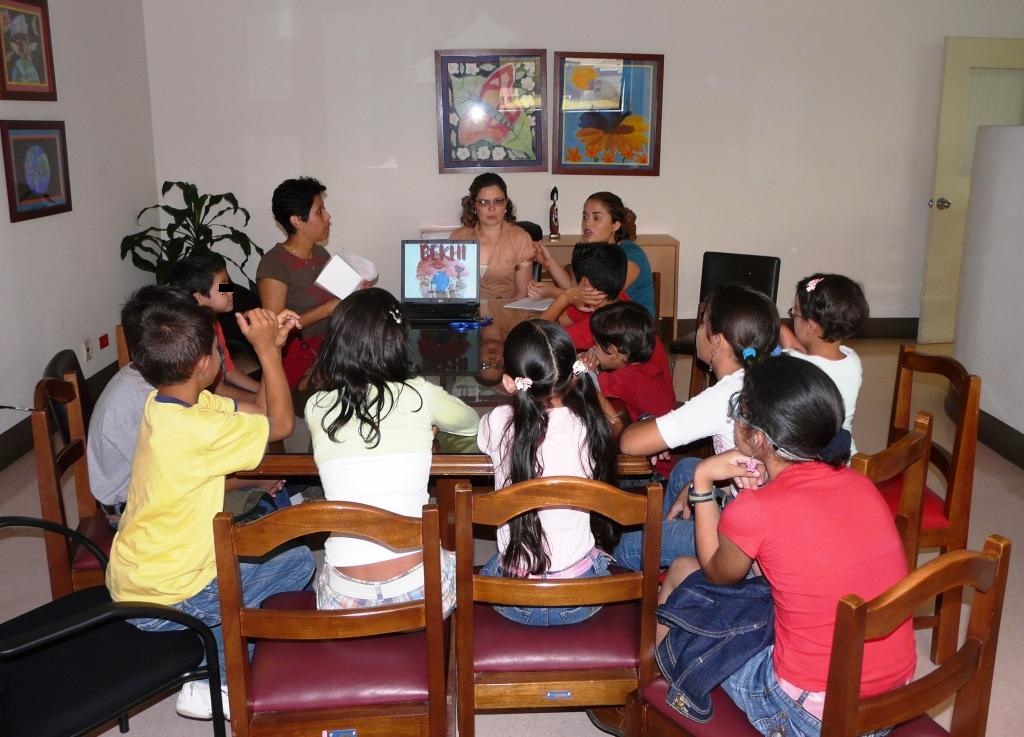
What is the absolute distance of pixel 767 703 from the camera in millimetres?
1615

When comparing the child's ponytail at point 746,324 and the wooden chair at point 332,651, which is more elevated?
the child's ponytail at point 746,324

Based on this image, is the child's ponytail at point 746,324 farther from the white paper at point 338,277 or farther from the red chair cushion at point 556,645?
the white paper at point 338,277

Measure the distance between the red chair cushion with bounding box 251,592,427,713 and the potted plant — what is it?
390 centimetres

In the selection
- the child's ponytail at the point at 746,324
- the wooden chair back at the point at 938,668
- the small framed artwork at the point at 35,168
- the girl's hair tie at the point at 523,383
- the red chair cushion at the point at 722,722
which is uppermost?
the small framed artwork at the point at 35,168

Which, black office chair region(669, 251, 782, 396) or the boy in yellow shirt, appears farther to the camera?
black office chair region(669, 251, 782, 396)

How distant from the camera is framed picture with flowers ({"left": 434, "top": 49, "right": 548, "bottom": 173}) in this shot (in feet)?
19.3

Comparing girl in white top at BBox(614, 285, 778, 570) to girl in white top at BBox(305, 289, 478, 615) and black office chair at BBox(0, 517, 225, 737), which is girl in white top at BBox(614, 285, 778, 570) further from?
black office chair at BBox(0, 517, 225, 737)

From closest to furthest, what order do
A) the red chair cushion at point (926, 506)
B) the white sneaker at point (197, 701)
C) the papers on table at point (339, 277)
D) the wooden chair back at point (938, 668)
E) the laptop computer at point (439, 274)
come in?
the wooden chair back at point (938, 668), the white sneaker at point (197, 701), the red chair cushion at point (926, 506), the papers on table at point (339, 277), the laptop computer at point (439, 274)

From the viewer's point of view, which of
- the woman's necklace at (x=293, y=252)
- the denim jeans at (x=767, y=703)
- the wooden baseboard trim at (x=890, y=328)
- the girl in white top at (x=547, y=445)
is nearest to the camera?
the denim jeans at (x=767, y=703)

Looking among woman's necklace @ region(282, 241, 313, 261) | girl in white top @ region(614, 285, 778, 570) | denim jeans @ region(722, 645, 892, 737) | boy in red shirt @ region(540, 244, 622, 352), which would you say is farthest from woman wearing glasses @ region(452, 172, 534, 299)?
denim jeans @ region(722, 645, 892, 737)

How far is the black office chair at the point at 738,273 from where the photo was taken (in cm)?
427

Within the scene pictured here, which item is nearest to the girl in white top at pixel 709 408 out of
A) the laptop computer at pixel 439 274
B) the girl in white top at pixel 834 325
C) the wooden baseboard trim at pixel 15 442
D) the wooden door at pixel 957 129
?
the girl in white top at pixel 834 325

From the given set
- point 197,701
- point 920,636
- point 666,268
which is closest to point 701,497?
point 197,701

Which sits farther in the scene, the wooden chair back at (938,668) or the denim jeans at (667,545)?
the denim jeans at (667,545)
